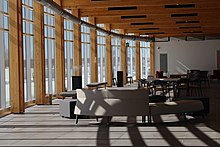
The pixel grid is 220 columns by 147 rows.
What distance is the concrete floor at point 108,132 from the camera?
6.50 metres

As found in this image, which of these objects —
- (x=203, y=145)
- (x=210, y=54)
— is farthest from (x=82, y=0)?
(x=210, y=54)

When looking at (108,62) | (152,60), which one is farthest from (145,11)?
(152,60)

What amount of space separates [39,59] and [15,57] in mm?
2377

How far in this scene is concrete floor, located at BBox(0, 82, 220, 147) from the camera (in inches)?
256

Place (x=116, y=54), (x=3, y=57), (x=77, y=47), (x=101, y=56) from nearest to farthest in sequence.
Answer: (x=3, y=57)
(x=77, y=47)
(x=101, y=56)
(x=116, y=54)

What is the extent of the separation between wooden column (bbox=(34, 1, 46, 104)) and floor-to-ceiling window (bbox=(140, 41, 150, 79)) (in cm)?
1802

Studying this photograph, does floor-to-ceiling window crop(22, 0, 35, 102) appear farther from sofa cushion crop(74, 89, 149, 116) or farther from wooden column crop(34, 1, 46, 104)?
sofa cushion crop(74, 89, 149, 116)

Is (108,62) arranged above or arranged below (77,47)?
below

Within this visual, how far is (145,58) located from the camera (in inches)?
1213

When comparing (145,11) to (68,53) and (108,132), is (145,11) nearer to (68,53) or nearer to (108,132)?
(68,53)

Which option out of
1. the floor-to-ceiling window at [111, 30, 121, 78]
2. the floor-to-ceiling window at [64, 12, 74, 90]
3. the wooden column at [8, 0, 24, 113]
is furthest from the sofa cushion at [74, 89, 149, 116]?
the floor-to-ceiling window at [111, 30, 121, 78]

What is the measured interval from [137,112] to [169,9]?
356 inches

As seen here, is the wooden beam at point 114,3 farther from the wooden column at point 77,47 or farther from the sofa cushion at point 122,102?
the sofa cushion at point 122,102

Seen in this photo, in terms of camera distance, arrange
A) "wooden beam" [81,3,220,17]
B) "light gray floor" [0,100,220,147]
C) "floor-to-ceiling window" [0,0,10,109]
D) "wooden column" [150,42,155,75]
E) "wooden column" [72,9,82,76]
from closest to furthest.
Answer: "light gray floor" [0,100,220,147]
"floor-to-ceiling window" [0,0,10,109]
"wooden beam" [81,3,220,17]
"wooden column" [72,9,82,76]
"wooden column" [150,42,155,75]
